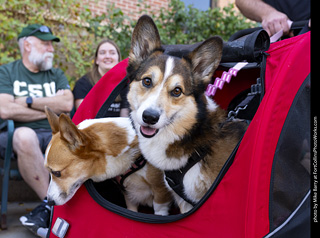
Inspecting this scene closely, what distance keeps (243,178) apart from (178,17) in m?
5.27

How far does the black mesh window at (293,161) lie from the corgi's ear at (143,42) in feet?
3.09

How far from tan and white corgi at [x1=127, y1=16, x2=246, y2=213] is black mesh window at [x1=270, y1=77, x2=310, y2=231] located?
16.8 inches

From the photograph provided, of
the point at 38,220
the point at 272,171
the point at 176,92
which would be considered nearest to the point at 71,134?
the point at 176,92

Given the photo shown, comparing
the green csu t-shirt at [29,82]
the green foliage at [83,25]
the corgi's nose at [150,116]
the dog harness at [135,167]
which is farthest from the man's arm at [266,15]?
the green foliage at [83,25]

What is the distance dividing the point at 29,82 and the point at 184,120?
2386mm

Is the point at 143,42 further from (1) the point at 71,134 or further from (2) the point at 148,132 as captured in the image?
(1) the point at 71,134

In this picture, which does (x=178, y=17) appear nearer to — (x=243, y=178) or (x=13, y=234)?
(x=13, y=234)

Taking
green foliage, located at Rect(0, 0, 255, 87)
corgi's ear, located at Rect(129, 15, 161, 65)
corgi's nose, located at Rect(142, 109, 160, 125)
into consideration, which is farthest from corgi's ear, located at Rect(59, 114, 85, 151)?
green foliage, located at Rect(0, 0, 255, 87)

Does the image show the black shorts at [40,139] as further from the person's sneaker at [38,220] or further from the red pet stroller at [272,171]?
the red pet stroller at [272,171]

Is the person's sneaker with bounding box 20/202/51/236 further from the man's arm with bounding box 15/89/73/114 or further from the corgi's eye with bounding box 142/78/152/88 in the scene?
the corgi's eye with bounding box 142/78/152/88

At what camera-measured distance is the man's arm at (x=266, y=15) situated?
81.0 inches

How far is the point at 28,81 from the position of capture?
11.6 ft

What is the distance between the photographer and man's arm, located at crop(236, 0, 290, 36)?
2.06 m
